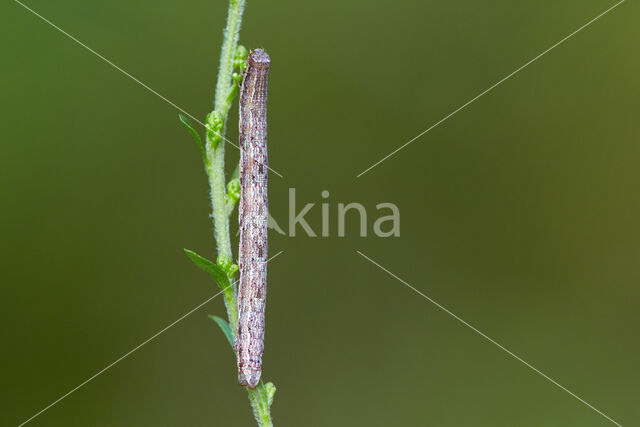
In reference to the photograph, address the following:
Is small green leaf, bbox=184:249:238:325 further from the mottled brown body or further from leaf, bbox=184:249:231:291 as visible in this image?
the mottled brown body

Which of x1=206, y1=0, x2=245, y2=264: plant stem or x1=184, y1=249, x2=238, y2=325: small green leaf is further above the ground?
x1=206, y1=0, x2=245, y2=264: plant stem

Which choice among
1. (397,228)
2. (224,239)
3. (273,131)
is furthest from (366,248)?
(224,239)

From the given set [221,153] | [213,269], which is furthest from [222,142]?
[213,269]

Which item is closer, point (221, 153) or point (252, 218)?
point (221, 153)

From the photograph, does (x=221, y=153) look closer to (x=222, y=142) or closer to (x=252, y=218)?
(x=222, y=142)

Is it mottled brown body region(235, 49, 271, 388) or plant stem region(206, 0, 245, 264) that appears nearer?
plant stem region(206, 0, 245, 264)

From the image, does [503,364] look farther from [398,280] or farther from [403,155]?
[403,155]

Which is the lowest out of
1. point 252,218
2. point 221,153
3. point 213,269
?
point 252,218

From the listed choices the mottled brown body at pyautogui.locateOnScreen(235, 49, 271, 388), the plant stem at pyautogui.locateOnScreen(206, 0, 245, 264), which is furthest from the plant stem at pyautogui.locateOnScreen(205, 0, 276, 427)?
the mottled brown body at pyautogui.locateOnScreen(235, 49, 271, 388)
